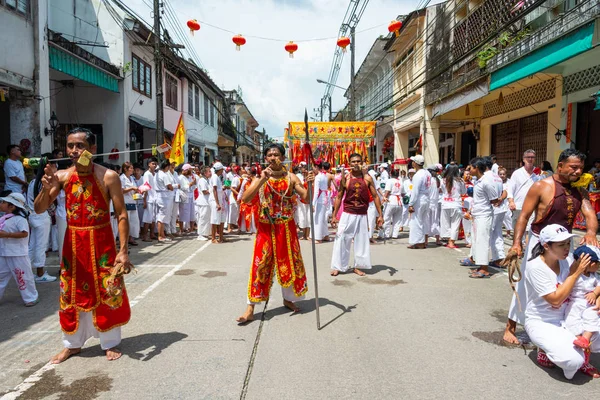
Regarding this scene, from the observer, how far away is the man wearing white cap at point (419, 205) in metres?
9.29

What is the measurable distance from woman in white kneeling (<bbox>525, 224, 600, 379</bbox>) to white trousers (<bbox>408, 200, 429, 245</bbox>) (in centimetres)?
555

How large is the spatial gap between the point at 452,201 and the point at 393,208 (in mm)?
1760

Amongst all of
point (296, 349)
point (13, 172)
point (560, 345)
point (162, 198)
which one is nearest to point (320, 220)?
point (162, 198)

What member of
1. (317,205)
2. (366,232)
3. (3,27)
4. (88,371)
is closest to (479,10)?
(317,205)

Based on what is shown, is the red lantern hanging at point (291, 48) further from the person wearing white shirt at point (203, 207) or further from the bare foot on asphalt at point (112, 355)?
the bare foot on asphalt at point (112, 355)

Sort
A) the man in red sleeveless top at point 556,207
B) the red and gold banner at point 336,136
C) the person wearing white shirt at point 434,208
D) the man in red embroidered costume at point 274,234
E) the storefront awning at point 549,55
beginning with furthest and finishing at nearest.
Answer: the red and gold banner at point 336,136 < the person wearing white shirt at point 434,208 < the storefront awning at point 549,55 < the man in red embroidered costume at point 274,234 < the man in red sleeveless top at point 556,207

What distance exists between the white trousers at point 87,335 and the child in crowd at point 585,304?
3637 mm

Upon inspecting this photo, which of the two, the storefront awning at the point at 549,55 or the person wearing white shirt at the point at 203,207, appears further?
the person wearing white shirt at the point at 203,207

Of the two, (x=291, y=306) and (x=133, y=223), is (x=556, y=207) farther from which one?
(x=133, y=223)

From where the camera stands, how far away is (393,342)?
407cm

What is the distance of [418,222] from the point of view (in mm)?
9227

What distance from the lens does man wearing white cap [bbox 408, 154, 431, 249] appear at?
30.5 feet

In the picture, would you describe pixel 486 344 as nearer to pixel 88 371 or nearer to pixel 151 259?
pixel 88 371

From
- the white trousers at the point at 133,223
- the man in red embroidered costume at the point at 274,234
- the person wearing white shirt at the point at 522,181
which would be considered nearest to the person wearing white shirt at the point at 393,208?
the person wearing white shirt at the point at 522,181
